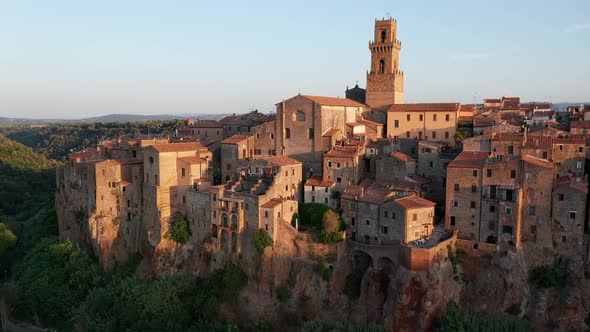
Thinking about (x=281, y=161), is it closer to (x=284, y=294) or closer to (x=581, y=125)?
(x=284, y=294)

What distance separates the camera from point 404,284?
1422 inches

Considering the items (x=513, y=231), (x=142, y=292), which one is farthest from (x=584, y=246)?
(x=142, y=292)

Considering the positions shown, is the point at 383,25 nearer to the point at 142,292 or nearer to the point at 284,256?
the point at 284,256

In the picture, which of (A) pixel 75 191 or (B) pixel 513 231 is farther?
(A) pixel 75 191

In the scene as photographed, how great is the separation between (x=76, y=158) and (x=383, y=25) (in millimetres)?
38413

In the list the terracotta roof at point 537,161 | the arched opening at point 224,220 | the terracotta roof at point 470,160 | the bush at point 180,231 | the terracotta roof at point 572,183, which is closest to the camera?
the terracotta roof at point 572,183

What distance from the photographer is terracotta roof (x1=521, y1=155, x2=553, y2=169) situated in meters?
37.2

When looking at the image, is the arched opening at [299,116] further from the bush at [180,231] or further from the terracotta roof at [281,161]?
the bush at [180,231]

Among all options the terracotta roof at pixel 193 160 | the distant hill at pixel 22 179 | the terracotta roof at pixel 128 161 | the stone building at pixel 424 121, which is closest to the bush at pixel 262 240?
the terracotta roof at pixel 193 160

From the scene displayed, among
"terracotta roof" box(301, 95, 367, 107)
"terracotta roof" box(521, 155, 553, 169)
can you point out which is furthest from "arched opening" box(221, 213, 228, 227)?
"terracotta roof" box(521, 155, 553, 169)

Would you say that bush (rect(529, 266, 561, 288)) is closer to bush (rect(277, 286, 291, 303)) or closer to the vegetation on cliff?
bush (rect(277, 286, 291, 303))

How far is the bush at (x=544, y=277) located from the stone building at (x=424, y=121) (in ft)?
64.2

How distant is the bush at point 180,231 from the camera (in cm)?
4741

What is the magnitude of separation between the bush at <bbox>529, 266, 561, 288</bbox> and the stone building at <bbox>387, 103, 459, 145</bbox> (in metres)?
19.6
